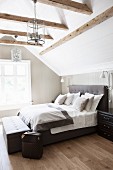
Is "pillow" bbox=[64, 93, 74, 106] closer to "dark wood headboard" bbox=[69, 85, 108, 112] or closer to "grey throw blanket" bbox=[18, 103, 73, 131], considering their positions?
"dark wood headboard" bbox=[69, 85, 108, 112]

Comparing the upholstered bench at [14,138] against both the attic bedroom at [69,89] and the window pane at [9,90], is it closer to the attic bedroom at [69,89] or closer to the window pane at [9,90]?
the attic bedroom at [69,89]

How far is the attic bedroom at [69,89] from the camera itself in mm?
2689

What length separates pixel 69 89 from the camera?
5.84 metres

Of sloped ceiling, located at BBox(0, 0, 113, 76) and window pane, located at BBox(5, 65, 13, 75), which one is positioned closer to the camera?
sloped ceiling, located at BBox(0, 0, 113, 76)

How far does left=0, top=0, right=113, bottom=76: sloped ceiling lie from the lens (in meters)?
2.96

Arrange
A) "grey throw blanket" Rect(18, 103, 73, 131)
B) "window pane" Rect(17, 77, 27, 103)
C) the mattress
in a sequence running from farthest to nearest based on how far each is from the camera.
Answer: "window pane" Rect(17, 77, 27, 103) < the mattress < "grey throw blanket" Rect(18, 103, 73, 131)

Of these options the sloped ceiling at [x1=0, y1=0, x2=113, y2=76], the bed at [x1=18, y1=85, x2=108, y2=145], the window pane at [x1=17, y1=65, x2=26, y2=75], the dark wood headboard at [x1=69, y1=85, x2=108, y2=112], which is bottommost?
the bed at [x1=18, y1=85, x2=108, y2=145]

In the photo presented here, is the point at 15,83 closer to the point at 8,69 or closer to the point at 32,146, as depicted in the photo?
the point at 8,69

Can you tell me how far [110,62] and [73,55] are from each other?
1.21 metres

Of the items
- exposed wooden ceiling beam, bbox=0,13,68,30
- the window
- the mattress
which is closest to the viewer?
exposed wooden ceiling beam, bbox=0,13,68,30

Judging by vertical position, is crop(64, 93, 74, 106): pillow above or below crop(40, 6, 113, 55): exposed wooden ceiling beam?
below

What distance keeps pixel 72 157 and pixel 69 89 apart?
327 cm

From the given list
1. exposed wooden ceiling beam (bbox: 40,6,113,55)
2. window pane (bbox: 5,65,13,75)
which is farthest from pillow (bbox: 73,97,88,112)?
window pane (bbox: 5,65,13,75)

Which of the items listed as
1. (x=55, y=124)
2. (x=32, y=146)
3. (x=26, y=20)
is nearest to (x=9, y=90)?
(x=55, y=124)
